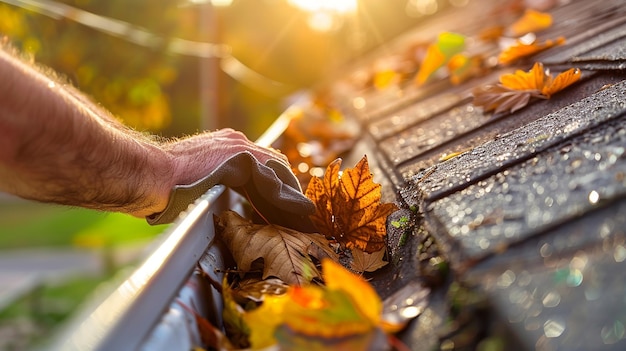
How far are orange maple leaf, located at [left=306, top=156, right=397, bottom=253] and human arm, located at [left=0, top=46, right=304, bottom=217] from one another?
20cm

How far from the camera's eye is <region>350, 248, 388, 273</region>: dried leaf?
106 centimetres

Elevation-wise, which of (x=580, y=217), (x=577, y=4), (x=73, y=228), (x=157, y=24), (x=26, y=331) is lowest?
(x=580, y=217)

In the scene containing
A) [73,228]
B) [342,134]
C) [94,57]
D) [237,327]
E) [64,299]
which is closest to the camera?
[237,327]

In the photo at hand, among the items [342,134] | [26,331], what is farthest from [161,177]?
[26,331]

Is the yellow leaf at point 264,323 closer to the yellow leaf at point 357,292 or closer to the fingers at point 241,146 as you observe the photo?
the yellow leaf at point 357,292

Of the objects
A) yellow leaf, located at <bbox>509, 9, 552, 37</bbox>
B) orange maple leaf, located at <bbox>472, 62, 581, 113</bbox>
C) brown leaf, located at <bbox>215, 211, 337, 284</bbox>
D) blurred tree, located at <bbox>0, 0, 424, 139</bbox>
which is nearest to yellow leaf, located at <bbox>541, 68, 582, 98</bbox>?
orange maple leaf, located at <bbox>472, 62, 581, 113</bbox>

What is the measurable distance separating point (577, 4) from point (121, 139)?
9.28 ft

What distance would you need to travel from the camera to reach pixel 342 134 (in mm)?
2715

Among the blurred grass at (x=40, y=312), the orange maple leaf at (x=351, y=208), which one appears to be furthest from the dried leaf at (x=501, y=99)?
the blurred grass at (x=40, y=312)

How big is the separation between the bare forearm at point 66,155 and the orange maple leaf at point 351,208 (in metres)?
0.35

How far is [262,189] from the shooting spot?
47.2 inches

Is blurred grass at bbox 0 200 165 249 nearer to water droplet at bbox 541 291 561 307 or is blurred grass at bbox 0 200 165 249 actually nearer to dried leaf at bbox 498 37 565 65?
dried leaf at bbox 498 37 565 65

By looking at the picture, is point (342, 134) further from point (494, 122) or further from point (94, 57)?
point (94, 57)

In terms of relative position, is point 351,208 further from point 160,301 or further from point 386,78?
point 386,78
